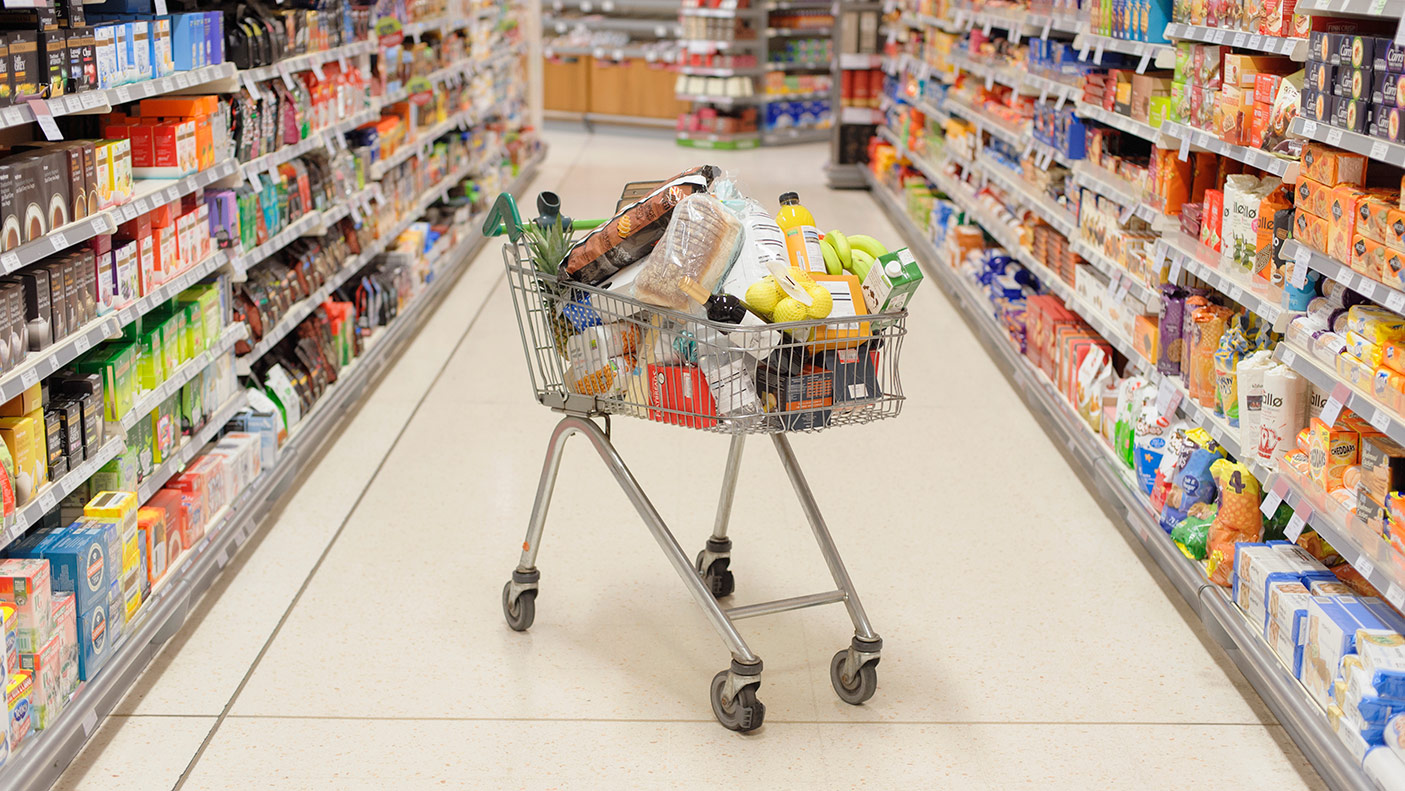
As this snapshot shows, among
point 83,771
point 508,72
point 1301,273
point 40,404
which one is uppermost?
point 508,72

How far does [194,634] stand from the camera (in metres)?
3.41

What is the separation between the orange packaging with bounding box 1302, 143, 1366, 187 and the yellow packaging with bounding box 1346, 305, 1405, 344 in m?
0.29

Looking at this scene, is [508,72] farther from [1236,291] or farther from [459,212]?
[1236,291]

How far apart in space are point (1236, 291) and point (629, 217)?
1.75 metres

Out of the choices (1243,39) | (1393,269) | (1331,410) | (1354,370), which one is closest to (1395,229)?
(1393,269)

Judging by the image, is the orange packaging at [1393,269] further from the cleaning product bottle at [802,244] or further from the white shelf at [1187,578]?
the cleaning product bottle at [802,244]

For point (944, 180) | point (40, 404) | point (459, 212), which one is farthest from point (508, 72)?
point (40, 404)

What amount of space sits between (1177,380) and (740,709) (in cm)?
188

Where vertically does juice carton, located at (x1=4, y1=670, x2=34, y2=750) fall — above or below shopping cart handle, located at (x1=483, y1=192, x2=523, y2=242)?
below

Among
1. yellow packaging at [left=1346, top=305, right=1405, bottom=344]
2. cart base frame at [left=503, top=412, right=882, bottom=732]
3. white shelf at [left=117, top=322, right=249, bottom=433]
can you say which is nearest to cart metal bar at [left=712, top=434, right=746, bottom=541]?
cart base frame at [left=503, top=412, right=882, bottom=732]

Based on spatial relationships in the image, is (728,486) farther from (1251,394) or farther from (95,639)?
(95,639)

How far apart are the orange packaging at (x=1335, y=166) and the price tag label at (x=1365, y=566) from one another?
85 cm

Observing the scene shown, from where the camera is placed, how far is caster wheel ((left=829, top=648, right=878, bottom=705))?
307 centimetres

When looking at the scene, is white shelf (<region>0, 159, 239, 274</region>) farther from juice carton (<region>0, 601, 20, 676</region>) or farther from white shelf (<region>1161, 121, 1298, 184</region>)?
white shelf (<region>1161, 121, 1298, 184</region>)
